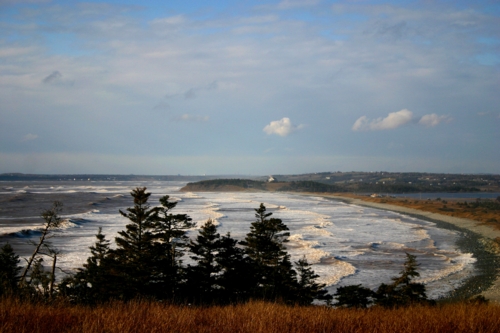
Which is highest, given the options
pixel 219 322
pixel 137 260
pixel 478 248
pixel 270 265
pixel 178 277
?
pixel 219 322

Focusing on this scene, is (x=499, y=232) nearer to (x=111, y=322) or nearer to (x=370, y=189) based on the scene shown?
(x=111, y=322)

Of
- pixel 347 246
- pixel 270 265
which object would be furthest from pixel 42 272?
pixel 347 246

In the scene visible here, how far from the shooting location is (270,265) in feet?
67.8

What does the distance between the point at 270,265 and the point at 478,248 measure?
96.1 feet

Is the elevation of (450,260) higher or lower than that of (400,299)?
lower

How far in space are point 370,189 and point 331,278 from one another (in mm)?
180622

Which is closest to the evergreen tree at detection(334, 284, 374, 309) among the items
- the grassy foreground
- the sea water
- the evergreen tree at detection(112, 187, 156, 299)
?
the sea water

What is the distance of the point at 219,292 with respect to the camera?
17.6 m

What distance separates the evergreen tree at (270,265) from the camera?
17.4m

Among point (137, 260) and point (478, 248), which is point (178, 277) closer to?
point (137, 260)

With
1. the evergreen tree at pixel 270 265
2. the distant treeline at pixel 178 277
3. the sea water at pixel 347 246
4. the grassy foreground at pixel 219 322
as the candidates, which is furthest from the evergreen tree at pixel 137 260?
the sea water at pixel 347 246

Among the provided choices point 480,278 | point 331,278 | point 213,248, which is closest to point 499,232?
point 480,278

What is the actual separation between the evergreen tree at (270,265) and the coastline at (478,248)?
9811 mm

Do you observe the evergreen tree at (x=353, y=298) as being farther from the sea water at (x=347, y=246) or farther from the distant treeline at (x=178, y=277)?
the sea water at (x=347, y=246)
